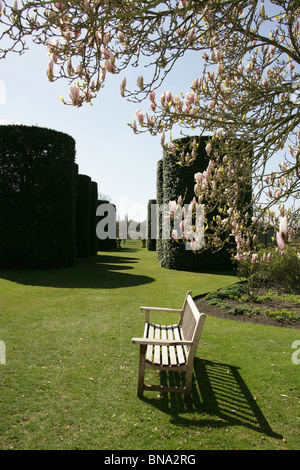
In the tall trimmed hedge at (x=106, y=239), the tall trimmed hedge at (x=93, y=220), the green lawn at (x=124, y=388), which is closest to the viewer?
the green lawn at (x=124, y=388)

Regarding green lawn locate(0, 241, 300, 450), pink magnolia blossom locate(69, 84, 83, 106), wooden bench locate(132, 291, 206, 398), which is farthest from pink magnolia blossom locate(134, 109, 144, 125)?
green lawn locate(0, 241, 300, 450)

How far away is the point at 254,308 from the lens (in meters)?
7.91

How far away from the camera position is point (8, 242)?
1377 cm

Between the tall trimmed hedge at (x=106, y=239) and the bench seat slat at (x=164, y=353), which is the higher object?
the tall trimmed hedge at (x=106, y=239)

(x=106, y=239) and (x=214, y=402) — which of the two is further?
(x=106, y=239)

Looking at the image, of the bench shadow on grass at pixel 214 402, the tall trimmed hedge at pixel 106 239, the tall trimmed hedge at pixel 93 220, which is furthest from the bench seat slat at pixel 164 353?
the tall trimmed hedge at pixel 106 239

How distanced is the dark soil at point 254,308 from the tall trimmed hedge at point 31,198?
24.7 ft

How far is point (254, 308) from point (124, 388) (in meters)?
4.65

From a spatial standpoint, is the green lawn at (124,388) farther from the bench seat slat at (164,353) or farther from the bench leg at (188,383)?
the bench seat slat at (164,353)

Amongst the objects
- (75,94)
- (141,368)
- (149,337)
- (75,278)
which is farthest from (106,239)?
(75,94)

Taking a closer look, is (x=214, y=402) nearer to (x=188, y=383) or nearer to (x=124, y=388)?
(x=188, y=383)

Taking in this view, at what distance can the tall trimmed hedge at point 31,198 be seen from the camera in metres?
13.8

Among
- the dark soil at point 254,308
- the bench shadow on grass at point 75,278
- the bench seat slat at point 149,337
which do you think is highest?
the bench seat slat at point 149,337

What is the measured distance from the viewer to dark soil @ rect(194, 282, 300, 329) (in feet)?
23.0
